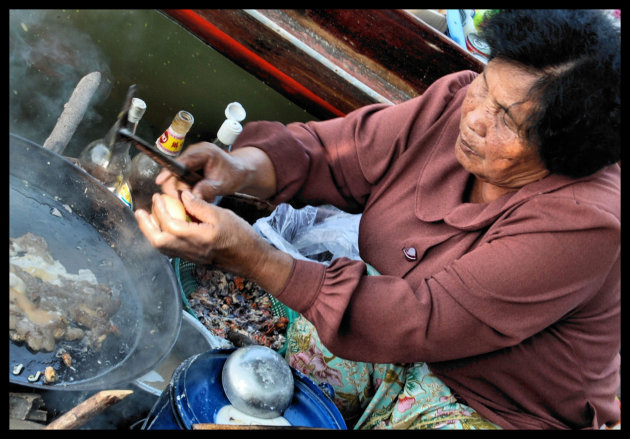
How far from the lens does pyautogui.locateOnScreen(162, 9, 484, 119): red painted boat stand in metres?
2.67

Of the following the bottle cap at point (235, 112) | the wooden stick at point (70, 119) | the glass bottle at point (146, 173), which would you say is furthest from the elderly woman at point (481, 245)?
A: the wooden stick at point (70, 119)

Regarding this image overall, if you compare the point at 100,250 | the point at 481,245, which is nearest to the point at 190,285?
the point at 100,250

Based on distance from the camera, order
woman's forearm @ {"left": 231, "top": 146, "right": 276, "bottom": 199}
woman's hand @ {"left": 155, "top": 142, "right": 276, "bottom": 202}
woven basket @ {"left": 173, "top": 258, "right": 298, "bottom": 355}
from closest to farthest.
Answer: woman's hand @ {"left": 155, "top": 142, "right": 276, "bottom": 202} < woman's forearm @ {"left": 231, "top": 146, "right": 276, "bottom": 199} < woven basket @ {"left": 173, "top": 258, "right": 298, "bottom": 355}

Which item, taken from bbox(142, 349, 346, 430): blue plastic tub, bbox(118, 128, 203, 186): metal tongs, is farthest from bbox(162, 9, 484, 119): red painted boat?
bbox(142, 349, 346, 430): blue plastic tub

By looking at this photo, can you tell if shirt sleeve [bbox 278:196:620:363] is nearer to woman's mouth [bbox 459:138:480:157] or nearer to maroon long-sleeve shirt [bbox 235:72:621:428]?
maroon long-sleeve shirt [bbox 235:72:621:428]

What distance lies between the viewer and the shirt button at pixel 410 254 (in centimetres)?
200

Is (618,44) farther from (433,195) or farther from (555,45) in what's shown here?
(433,195)

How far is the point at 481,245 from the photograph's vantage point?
1799 millimetres

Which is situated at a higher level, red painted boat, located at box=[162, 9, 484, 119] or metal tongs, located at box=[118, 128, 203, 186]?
red painted boat, located at box=[162, 9, 484, 119]

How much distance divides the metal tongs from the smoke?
1.22 m

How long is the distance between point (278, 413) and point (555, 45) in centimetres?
147

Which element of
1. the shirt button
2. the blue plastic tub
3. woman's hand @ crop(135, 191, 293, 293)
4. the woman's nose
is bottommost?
the blue plastic tub

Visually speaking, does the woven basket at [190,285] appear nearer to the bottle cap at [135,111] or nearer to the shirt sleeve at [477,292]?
the bottle cap at [135,111]

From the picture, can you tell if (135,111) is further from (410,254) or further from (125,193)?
(410,254)
